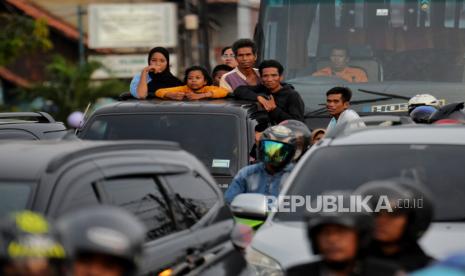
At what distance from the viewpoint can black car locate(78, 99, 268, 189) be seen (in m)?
11.5

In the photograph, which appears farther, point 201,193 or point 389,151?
point 389,151

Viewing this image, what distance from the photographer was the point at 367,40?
1567cm

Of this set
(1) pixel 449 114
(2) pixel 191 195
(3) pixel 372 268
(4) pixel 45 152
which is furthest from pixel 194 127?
(3) pixel 372 268

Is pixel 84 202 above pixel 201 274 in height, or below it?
above

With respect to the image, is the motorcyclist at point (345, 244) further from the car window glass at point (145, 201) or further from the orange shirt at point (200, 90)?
the orange shirt at point (200, 90)

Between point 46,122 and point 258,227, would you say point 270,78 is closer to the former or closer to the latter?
point 46,122

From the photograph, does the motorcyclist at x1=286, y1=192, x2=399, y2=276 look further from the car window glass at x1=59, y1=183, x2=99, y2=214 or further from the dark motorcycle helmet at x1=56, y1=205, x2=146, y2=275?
the car window glass at x1=59, y1=183, x2=99, y2=214

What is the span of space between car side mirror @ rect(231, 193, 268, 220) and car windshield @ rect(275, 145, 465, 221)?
0.15m

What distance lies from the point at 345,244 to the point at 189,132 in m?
6.52

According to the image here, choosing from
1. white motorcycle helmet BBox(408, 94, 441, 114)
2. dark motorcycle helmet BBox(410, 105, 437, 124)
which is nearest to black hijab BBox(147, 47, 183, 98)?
white motorcycle helmet BBox(408, 94, 441, 114)

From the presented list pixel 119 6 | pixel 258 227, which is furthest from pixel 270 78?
pixel 119 6

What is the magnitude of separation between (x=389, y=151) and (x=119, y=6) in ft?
187

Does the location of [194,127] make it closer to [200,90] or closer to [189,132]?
[189,132]

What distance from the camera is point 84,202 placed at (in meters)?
6.65
